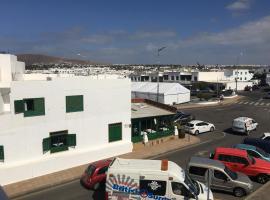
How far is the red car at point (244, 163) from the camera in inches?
740

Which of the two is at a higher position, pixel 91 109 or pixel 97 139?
pixel 91 109

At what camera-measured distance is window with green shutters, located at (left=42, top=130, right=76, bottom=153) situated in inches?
822

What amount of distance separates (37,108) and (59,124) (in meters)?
2.03

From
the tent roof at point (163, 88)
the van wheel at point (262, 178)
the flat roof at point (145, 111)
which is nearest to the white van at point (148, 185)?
the van wheel at point (262, 178)

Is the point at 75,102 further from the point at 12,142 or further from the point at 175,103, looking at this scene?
the point at 175,103

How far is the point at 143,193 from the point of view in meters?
13.6

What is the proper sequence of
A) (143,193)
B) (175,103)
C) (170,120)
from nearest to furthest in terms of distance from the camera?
(143,193), (170,120), (175,103)

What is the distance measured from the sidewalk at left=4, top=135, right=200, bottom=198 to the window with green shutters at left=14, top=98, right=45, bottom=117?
413 centimetres

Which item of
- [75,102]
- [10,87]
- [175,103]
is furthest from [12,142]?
[175,103]

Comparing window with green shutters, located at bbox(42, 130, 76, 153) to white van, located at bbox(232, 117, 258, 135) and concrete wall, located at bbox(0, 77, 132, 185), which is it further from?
white van, located at bbox(232, 117, 258, 135)

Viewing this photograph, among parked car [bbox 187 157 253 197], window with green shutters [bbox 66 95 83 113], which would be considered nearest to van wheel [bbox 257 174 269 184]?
parked car [bbox 187 157 253 197]

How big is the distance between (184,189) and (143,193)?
180 cm

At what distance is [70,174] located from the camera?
20.5 metres

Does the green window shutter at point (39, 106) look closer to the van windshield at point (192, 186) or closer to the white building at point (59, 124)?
the white building at point (59, 124)
